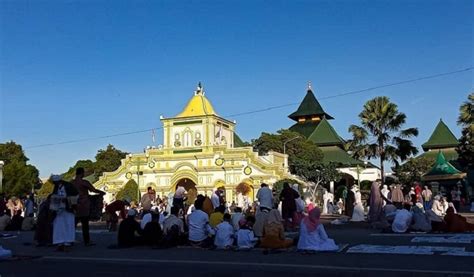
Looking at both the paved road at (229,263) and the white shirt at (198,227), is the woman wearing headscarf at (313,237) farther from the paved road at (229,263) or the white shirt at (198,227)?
the white shirt at (198,227)

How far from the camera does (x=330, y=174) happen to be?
180 ft

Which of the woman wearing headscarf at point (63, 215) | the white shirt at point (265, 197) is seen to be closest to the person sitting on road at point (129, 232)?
the woman wearing headscarf at point (63, 215)

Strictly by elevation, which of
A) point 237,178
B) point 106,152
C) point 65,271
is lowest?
point 65,271

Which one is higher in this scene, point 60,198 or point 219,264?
point 60,198

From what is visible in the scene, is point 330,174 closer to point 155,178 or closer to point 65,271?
point 155,178

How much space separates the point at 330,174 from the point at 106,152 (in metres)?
33.6

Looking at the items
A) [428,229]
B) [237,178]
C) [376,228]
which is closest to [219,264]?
[428,229]

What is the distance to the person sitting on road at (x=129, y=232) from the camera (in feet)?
43.0

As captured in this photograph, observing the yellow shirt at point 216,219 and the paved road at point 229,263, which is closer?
the paved road at point 229,263

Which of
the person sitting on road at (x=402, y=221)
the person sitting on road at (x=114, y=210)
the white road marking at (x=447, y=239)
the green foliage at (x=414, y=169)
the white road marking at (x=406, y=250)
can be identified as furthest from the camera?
the green foliage at (x=414, y=169)

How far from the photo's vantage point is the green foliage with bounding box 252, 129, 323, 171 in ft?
208

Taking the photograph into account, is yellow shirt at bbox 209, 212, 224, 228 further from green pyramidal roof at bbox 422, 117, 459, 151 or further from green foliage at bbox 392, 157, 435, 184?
green pyramidal roof at bbox 422, 117, 459, 151

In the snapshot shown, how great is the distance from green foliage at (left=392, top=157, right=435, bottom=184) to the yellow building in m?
11.8

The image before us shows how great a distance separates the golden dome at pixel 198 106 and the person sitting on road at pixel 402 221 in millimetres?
43526
